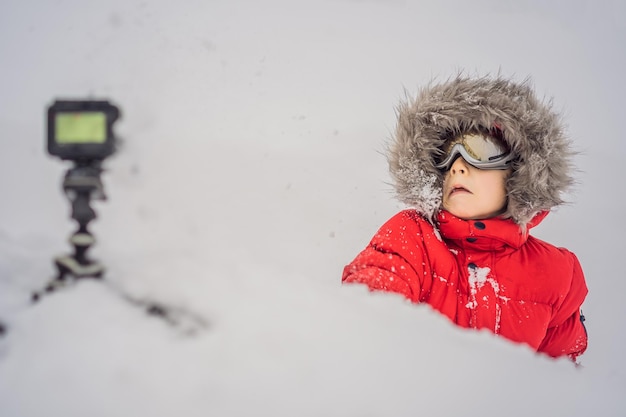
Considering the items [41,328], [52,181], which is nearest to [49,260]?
[41,328]

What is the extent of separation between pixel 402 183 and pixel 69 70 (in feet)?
5.72

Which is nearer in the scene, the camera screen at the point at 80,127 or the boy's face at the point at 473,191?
the camera screen at the point at 80,127

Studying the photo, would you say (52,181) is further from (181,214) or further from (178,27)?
(178,27)

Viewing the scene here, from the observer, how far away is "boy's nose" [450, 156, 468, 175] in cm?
222

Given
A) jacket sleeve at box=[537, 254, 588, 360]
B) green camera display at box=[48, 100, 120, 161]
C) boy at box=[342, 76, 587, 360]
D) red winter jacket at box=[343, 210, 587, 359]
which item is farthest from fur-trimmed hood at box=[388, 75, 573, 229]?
green camera display at box=[48, 100, 120, 161]

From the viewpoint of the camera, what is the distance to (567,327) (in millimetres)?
2311

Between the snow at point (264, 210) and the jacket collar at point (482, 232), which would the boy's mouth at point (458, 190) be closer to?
the jacket collar at point (482, 232)

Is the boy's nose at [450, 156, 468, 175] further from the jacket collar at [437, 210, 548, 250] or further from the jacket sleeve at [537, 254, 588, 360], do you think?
the jacket sleeve at [537, 254, 588, 360]

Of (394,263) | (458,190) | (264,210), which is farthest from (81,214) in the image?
(458,190)

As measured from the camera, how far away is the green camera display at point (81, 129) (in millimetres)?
1216

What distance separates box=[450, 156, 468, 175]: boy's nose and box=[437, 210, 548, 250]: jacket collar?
0.61 feet

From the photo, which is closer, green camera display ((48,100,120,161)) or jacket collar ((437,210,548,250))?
green camera display ((48,100,120,161))

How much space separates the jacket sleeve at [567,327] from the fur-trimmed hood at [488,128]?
0.39 meters

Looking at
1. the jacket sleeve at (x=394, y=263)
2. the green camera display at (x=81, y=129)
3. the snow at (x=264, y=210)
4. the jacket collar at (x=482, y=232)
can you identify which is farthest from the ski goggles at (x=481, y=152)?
the green camera display at (x=81, y=129)
